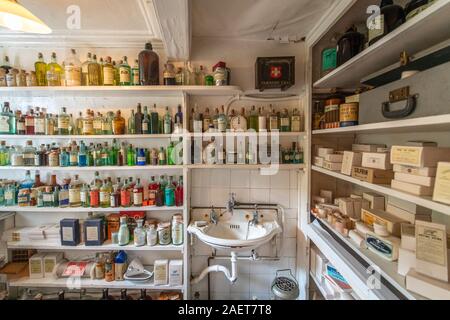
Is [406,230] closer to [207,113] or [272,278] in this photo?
[272,278]

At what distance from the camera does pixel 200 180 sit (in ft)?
5.13

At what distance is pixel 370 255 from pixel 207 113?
4.23 ft

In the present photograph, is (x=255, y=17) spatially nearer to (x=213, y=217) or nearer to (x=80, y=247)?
(x=213, y=217)

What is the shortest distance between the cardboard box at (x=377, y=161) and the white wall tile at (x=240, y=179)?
83 cm

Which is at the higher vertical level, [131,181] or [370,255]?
[131,181]

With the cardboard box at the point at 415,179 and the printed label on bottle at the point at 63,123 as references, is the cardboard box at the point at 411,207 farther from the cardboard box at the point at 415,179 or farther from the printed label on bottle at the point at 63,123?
the printed label on bottle at the point at 63,123

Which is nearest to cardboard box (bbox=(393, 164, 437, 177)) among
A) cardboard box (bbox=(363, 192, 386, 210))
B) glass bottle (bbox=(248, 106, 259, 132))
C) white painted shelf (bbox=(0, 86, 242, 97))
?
cardboard box (bbox=(363, 192, 386, 210))

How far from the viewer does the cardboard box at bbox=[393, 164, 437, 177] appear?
62 cm

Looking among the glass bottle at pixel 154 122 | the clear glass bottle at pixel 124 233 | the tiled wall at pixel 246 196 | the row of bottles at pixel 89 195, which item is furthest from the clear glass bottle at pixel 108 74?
the clear glass bottle at pixel 124 233

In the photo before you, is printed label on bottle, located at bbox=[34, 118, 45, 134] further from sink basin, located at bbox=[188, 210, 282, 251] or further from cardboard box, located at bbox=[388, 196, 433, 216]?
cardboard box, located at bbox=[388, 196, 433, 216]

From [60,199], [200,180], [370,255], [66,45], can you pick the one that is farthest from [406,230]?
[66,45]

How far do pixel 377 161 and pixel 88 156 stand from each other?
1.77 meters

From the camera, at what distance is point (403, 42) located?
0.76 meters

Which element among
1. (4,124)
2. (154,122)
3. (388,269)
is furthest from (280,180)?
(4,124)
